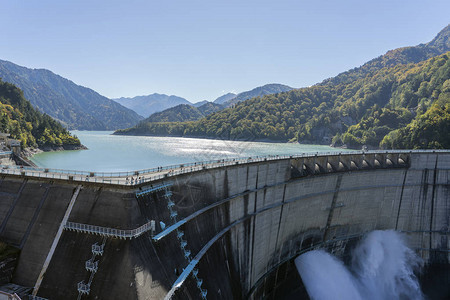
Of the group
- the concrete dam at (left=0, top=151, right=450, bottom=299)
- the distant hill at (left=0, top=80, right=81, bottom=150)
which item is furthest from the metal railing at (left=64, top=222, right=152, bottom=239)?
the distant hill at (left=0, top=80, right=81, bottom=150)

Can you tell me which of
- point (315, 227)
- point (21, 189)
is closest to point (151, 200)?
point (21, 189)

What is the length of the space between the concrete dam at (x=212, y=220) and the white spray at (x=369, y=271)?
49.0 inches

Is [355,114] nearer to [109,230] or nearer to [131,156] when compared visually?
[131,156]

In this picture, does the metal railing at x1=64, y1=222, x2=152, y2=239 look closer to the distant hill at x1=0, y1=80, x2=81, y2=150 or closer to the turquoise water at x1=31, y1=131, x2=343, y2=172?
the turquoise water at x1=31, y1=131, x2=343, y2=172

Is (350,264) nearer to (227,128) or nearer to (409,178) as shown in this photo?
(409,178)

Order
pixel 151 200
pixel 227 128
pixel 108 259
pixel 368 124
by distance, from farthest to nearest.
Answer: pixel 227 128 < pixel 368 124 < pixel 151 200 < pixel 108 259

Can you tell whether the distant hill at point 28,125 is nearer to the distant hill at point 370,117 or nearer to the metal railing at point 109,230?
the metal railing at point 109,230

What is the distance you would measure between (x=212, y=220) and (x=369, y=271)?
26662 mm

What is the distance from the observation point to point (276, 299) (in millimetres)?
32594

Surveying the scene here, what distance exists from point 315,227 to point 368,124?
111 meters

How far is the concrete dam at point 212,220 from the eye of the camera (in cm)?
1677

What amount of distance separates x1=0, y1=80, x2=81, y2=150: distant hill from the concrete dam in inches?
3186

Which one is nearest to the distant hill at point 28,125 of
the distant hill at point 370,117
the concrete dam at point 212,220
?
the concrete dam at point 212,220

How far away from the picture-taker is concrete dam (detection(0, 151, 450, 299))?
16.8 meters
